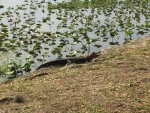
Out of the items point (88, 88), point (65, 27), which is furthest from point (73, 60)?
point (65, 27)

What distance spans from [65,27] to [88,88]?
896 centimetres

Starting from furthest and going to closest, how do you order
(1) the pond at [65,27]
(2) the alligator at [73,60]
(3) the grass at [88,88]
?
1. (1) the pond at [65,27]
2. (2) the alligator at [73,60]
3. (3) the grass at [88,88]

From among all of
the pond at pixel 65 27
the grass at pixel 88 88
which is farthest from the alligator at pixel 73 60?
the pond at pixel 65 27

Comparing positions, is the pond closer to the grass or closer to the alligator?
the alligator

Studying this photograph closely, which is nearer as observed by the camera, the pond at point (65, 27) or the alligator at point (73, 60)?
the alligator at point (73, 60)

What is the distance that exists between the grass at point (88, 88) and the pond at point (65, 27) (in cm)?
252

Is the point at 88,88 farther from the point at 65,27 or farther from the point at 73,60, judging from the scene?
the point at 65,27

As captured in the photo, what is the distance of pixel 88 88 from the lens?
6.21 meters

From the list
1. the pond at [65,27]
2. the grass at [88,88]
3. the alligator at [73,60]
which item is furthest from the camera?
the pond at [65,27]

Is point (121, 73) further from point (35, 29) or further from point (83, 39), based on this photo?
point (35, 29)

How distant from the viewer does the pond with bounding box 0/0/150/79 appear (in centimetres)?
1139

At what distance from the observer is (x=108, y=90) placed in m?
5.98

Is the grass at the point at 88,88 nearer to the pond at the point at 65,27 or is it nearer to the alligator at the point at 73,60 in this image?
the alligator at the point at 73,60

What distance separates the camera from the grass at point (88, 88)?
532 cm
